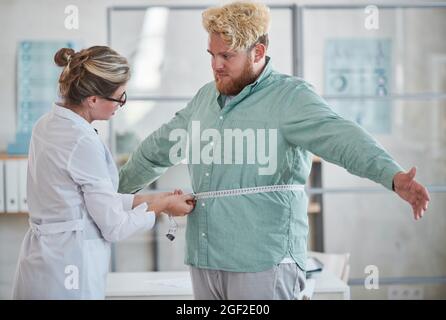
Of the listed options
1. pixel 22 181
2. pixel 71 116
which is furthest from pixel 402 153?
pixel 71 116

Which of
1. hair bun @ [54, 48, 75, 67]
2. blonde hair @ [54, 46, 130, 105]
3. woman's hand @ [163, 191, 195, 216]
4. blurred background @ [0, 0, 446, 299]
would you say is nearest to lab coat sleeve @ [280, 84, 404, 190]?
woman's hand @ [163, 191, 195, 216]

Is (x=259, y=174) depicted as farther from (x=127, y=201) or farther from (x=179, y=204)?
(x=127, y=201)

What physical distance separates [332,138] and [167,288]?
0.89 m

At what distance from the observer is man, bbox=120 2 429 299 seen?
58.7 inches

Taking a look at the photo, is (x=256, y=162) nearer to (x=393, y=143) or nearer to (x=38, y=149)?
(x=38, y=149)

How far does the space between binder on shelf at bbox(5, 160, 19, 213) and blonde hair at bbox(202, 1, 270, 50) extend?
1.40 metres

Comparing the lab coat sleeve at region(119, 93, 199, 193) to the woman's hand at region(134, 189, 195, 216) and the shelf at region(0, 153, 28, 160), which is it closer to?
the woman's hand at region(134, 189, 195, 216)

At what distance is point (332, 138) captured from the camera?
1405 millimetres

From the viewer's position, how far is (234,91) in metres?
1.55

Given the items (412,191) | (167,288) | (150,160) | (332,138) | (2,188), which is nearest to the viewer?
(412,191)

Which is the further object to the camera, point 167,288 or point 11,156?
point 11,156

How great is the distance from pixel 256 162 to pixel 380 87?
2.10 meters

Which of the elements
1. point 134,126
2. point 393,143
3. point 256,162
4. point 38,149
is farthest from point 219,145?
point 393,143
